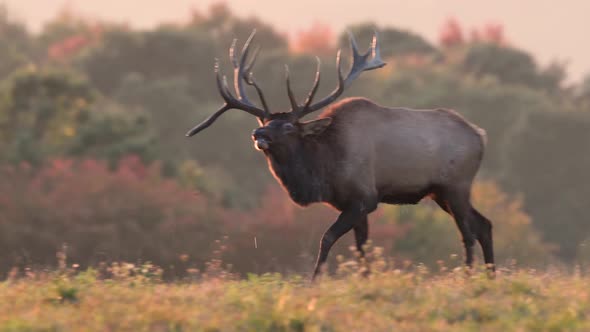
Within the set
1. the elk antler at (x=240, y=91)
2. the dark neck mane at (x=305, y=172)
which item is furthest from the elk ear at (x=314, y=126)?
the elk antler at (x=240, y=91)

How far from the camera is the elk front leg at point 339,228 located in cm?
1220

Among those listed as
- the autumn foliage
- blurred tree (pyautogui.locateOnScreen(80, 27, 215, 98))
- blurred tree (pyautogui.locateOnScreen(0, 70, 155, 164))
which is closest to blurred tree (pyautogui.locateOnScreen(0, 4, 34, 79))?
blurred tree (pyautogui.locateOnScreen(80, 27, 215, 98))

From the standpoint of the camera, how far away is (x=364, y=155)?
509 inches

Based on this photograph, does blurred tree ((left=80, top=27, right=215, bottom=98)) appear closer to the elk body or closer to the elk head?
the elk head

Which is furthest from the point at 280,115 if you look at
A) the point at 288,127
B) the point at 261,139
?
the point at 261,139

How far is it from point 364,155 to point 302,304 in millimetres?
3908

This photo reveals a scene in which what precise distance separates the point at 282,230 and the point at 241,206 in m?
12.0

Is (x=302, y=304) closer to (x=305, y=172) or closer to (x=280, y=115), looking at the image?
(x=305, y=172)

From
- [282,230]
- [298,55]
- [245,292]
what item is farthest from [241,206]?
[245,292]

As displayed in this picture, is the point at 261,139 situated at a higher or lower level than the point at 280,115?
lower

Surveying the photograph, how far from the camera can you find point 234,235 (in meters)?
36.4

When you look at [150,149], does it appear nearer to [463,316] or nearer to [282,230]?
[282,230]

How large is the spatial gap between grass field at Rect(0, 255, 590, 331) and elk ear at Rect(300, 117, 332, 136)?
2.21m

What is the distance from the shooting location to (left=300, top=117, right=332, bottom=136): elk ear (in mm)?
12844
